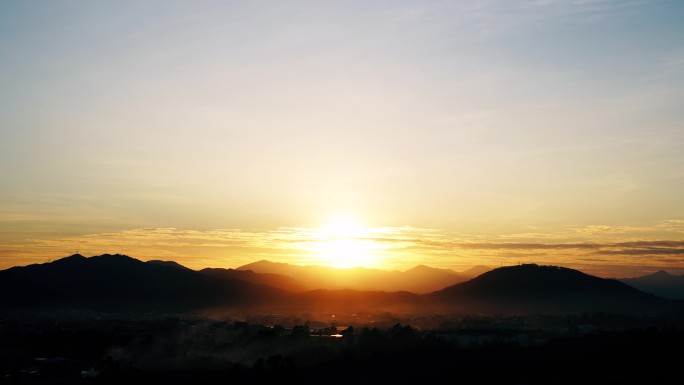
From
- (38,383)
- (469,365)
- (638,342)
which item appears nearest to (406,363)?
(469,365)

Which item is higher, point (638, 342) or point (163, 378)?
point (638, 342)

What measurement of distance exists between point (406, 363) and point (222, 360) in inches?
1309

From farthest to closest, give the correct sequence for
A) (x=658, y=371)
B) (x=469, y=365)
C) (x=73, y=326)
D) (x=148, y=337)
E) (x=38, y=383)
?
(x=73, y=326) < (x=148, y=337) < (x=469, y=365) < (x=38, y=383) < (x=658, y=371)

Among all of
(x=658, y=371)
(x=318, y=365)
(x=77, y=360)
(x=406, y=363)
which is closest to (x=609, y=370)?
(x=658, y=371)

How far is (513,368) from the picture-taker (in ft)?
363

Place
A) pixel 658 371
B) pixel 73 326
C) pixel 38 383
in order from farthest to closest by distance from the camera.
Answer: pixel 73 326 → pixel 38 383 → pixel 658 371

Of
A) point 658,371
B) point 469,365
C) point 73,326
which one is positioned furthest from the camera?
point 73,326

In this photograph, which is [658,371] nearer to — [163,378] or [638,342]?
[638,342]

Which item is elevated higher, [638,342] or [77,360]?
[638,342]

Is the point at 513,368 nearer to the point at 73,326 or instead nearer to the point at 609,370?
the point at 609,370

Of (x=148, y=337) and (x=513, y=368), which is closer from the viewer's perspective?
(x=513, y=368)

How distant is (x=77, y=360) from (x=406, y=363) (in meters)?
62.7

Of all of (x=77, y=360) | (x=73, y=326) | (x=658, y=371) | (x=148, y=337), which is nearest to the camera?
(x=658, y=371)

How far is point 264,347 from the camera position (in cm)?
13938
